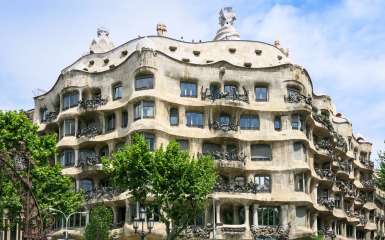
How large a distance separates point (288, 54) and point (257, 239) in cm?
2404

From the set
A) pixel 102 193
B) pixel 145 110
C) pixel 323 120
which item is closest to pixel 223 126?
pixel 145 110

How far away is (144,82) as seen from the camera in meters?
69.3

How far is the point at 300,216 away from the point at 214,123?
39.2 ft

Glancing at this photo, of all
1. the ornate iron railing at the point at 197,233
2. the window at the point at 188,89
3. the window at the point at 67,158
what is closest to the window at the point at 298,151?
the window at the point at 188,89

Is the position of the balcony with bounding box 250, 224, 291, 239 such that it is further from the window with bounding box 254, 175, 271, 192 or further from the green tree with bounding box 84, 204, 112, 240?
the green tree with bounding box 84, 204, 112, 240

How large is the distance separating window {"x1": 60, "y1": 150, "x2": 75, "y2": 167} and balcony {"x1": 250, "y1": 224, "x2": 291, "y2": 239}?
61.8 feet

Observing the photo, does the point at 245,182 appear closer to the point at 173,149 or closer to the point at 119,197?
the point at 119,197

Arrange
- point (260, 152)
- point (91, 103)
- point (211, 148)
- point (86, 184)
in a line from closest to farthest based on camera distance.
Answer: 1. point (211, 148)
2. point (260, 152)
3. point (86, 184)
4. point (91, 103)

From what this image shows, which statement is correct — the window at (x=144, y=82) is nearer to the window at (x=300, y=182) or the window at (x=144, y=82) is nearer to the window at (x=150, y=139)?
the window at (x=150, y=139)

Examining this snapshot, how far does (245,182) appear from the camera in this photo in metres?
70.6

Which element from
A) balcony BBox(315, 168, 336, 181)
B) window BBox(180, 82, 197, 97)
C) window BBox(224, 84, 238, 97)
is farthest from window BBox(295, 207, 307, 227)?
window BBox(180, 82, 197, 97)

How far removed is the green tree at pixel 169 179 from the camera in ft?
177

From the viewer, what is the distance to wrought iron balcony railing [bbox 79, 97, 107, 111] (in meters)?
72.6

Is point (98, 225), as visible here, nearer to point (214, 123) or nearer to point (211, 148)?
point (211, 148)
